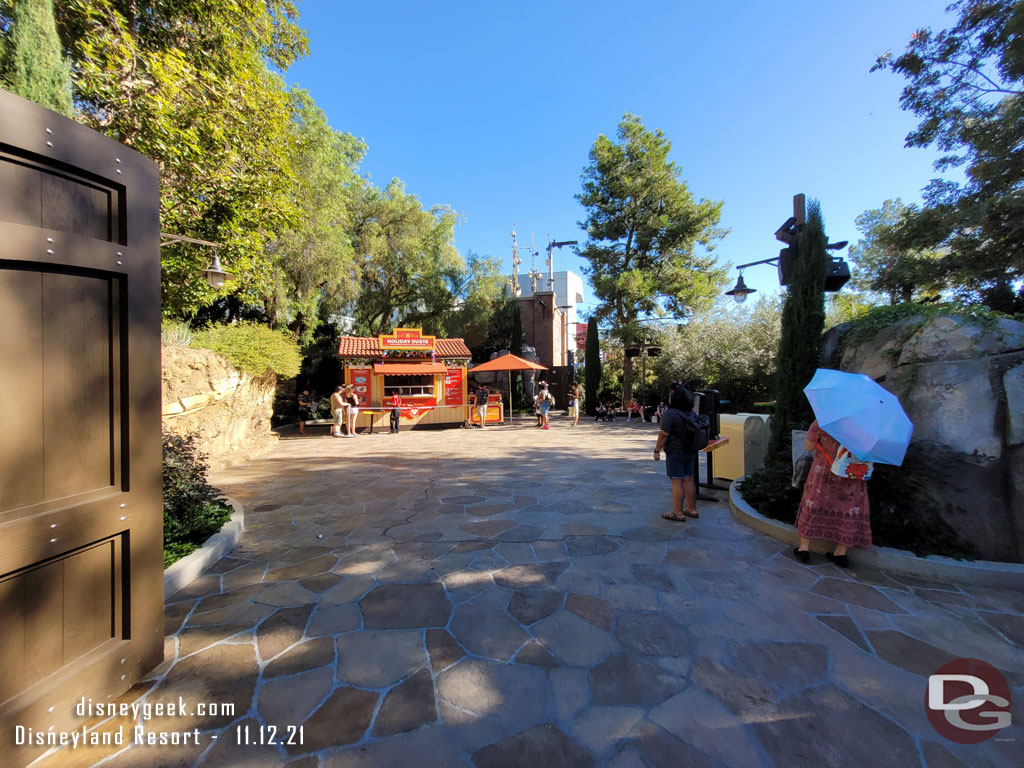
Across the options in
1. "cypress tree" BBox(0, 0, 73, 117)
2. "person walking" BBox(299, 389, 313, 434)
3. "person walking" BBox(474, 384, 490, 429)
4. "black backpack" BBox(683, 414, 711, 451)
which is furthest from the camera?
"person walking" BBox(474, 384, 490, 429)

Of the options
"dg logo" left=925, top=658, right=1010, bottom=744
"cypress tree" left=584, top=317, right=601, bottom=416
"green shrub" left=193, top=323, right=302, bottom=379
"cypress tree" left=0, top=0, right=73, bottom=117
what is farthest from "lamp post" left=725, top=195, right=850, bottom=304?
"cypress tree" left=584, top=317, right=601, bottom=416

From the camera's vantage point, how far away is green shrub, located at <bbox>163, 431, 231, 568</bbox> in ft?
12.4

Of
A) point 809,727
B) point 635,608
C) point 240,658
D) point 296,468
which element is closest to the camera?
point 809,727

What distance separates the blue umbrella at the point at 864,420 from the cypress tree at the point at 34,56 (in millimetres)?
8023

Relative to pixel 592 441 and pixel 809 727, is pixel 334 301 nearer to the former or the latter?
pixel 592 441

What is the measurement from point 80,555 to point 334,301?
54.6 ft

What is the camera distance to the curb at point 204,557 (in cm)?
326

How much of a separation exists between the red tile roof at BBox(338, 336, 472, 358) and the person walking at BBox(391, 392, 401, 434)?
1566 mm

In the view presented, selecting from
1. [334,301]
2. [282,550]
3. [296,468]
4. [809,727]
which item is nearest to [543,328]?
[334,301]

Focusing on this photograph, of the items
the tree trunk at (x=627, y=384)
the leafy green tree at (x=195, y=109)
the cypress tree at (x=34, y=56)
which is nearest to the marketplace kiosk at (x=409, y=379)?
the tree trunk at (x=627, y=384)

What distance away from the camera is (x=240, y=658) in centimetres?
245

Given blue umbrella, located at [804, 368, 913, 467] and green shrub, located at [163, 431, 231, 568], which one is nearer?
blue umbrella, located at [804, 368, 913, 467]

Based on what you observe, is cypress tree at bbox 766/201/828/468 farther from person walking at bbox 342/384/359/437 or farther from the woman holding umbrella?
person walking at bbox 342/384/359/437

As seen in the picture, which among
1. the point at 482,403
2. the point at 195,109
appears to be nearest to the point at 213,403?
the point at 195,109
